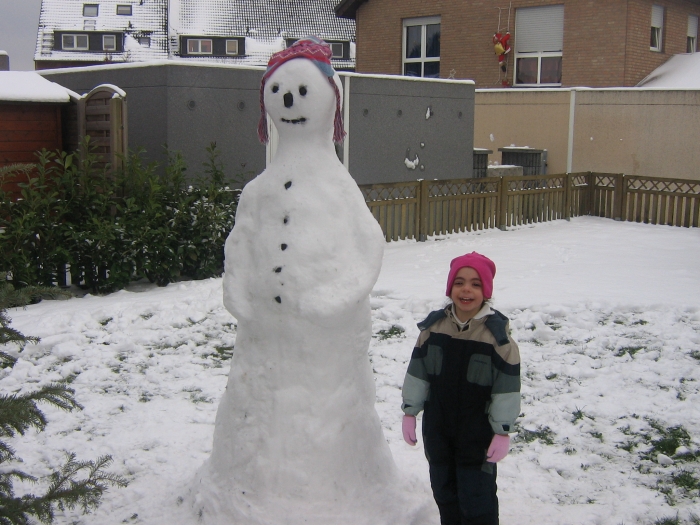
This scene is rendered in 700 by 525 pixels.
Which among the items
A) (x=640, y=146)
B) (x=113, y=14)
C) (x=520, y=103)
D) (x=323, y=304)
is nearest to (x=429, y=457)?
(x=323, y=304)

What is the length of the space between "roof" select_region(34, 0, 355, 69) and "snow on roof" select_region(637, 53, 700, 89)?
59.5 ft

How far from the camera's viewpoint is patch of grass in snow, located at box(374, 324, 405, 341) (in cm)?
745

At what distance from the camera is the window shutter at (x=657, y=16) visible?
859 inches

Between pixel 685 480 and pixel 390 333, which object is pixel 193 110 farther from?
pixel 685 480

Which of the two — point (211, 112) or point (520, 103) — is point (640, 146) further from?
point (211, 112)

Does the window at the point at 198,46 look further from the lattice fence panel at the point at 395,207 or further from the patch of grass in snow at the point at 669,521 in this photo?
the patch of grass in snow at the point at 669,521

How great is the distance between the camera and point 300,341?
12.5ft

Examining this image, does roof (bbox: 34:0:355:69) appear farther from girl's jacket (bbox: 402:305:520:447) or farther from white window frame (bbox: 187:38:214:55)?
girl's jacket (bbox: 402:305:520:447)

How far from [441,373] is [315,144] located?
1348mm

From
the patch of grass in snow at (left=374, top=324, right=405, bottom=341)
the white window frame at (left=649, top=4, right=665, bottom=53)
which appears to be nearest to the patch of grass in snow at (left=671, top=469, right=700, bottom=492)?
the patch of grass in snow at (left=374, top=324, right=405, bottom=341)

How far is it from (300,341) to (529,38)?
2056cm

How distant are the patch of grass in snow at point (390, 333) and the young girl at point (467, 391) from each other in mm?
3741

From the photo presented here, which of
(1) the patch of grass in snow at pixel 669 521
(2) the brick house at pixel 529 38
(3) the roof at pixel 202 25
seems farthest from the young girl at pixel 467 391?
(3) the roof at pixel 202 25

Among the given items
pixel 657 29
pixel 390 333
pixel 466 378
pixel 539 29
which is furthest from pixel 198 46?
pixel 466 378
